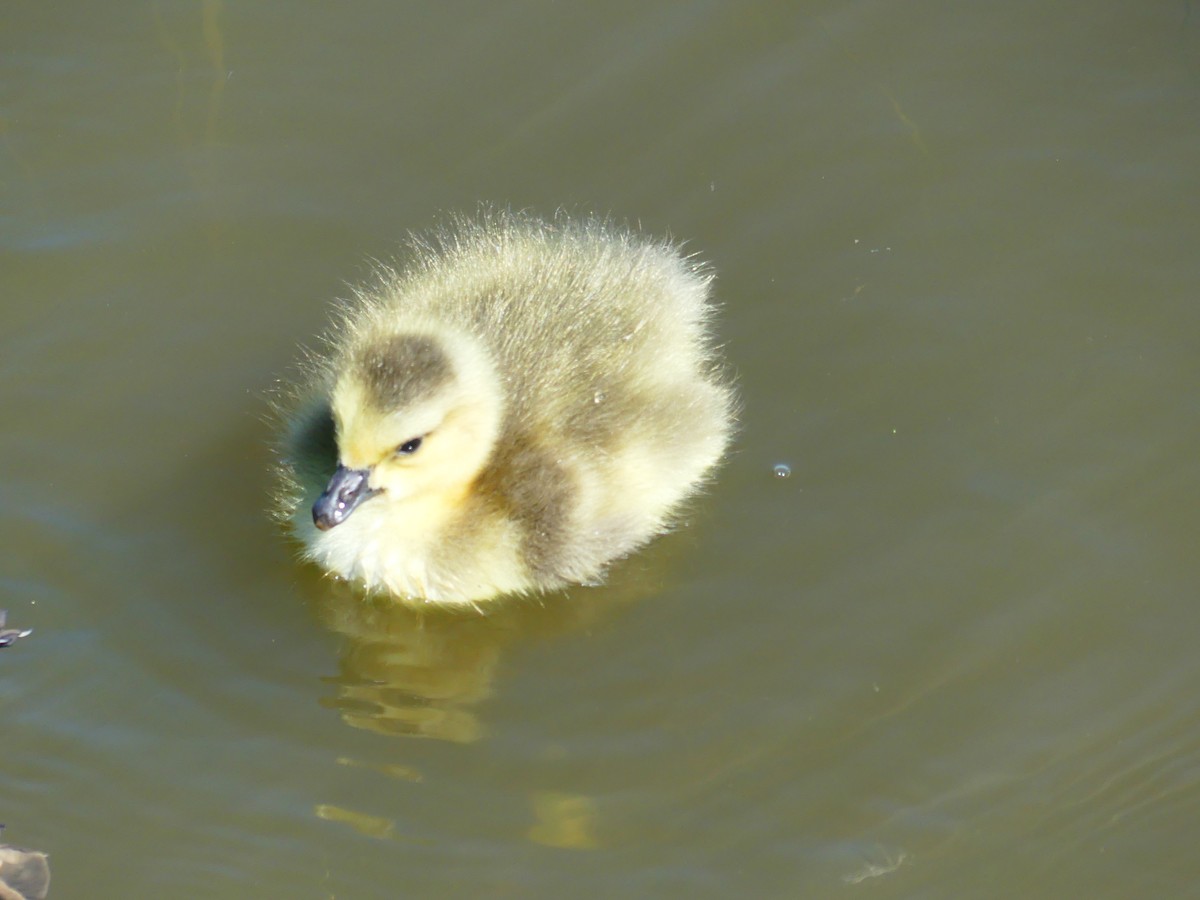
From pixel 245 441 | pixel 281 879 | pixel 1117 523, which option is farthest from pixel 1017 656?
pixel 245 441

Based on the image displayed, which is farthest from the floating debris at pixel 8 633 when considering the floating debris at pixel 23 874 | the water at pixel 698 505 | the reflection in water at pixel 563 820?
the reflection in water at pixel 563 820

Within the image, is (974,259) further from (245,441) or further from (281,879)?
(281,879)

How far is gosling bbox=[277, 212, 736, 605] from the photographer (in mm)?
3326

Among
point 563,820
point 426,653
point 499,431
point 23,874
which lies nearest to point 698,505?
point 499,431

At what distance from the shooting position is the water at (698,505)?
116 inches

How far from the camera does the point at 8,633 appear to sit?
3.17 metres

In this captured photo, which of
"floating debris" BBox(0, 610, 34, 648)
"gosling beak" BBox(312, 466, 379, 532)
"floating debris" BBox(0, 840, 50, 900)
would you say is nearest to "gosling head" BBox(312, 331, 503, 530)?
"gosling beak" BBox(312, 466, 379, 532)

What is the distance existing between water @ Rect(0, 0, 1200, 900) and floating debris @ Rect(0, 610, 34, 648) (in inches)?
1.5

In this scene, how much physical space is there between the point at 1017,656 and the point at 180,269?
7.44 ft

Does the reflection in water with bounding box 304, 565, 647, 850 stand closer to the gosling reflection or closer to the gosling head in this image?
the gosling reflection

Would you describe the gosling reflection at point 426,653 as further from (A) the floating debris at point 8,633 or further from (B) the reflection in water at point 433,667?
(A) the floating debris at point 8,633

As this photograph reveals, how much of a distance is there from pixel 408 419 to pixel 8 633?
857mm

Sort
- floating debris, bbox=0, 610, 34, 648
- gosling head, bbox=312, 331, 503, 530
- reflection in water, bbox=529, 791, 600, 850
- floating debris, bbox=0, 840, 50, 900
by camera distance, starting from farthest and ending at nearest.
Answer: gosling head, bbox=312, 331, 503, 530
floating debris, bbox=0, 610, 34, 648
reflection in water, bbox=529, 791, 600, 850
floating debris, bbox=0, 840, 50, 900

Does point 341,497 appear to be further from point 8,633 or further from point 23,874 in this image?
point 23,874
